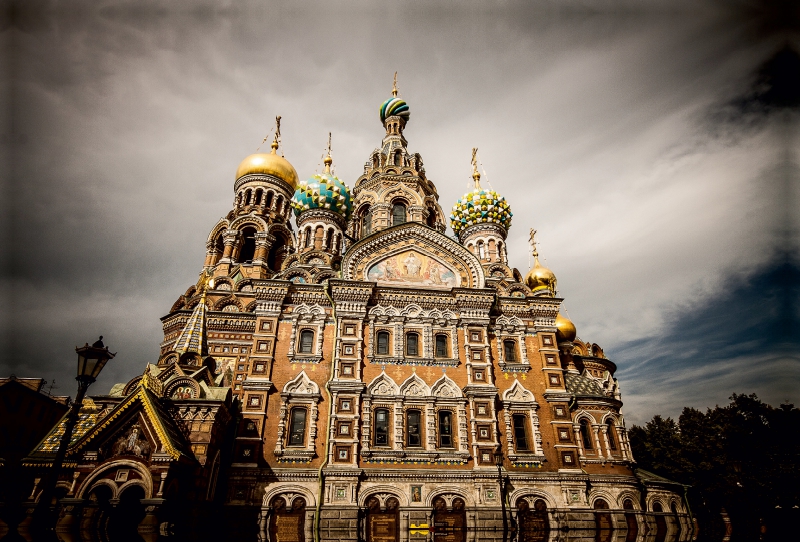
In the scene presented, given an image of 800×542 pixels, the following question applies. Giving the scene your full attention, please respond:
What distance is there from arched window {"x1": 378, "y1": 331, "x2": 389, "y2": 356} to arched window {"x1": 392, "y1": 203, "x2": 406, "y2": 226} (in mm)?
7663

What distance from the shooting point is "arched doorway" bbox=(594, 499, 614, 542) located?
15.8m

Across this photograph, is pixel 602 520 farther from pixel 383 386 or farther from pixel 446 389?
pixel 383 386

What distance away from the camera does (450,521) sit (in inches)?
600

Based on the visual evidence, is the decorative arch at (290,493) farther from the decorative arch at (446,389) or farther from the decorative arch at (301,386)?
the decorative arch at (446,389)

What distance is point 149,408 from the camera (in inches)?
455

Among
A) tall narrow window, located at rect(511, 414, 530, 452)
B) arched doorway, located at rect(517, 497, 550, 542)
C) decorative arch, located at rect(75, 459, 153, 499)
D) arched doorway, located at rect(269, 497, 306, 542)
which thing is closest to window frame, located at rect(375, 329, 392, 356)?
tall narrow window, located at rect(511, 414, 530, 452)

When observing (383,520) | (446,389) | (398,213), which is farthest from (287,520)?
(398,213)

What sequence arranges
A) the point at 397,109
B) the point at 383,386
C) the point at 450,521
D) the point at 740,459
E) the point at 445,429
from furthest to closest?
1. the point at 397,109
2. the point at 740,459
3. the point at 383,386
4. the point at 445,429
5. the point at 450,521

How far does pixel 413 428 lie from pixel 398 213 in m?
11.9

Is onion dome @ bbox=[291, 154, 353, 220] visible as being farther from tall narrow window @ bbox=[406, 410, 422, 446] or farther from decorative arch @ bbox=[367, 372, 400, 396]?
tall narrow window @ bbox=[406, 410, 422, 446]

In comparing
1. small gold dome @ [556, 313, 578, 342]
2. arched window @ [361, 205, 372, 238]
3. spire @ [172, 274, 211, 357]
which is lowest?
spire @ [172, 274, 211, 357]

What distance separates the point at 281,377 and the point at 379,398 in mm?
3727

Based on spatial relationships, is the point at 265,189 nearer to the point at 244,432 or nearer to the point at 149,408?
the point at 244,432

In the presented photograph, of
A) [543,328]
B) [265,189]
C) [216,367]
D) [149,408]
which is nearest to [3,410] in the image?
[216,367]
